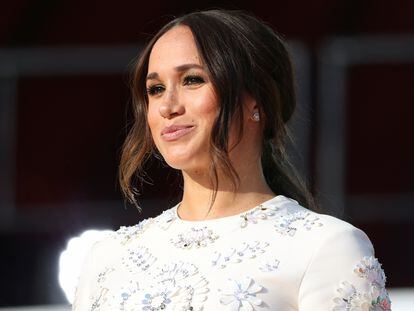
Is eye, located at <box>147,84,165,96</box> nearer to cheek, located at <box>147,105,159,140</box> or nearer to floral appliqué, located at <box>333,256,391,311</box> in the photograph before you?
cheek, located at <box>147,105,159,140</box>

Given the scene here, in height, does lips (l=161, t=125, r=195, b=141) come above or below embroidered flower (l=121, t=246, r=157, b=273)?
above

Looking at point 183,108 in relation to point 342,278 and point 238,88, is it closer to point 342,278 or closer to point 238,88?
point 238,88

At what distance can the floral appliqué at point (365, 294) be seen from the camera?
1.77 metres

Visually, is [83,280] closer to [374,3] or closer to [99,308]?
[99,308]

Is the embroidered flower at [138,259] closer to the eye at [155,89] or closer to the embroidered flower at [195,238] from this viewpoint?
the embroidered flower at [195,238]

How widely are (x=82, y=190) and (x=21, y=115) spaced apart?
1.25ft

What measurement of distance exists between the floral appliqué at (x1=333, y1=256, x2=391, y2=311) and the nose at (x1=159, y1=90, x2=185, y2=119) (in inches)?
14.3

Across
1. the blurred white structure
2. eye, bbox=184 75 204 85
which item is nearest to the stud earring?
eye, bbox=184 75 204 85

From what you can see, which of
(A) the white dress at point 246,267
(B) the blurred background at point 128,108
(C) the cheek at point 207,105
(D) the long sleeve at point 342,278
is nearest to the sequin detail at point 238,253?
(A) the white dress at point 246,267

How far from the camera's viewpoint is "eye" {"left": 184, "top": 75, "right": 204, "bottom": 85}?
1.90 meters

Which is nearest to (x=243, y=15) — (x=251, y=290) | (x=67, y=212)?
(x=251, y=290)

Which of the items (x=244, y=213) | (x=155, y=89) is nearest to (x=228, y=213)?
(x=244, y=213)

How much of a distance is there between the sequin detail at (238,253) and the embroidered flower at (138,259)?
13 cm

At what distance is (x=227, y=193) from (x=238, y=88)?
0.17 metres
